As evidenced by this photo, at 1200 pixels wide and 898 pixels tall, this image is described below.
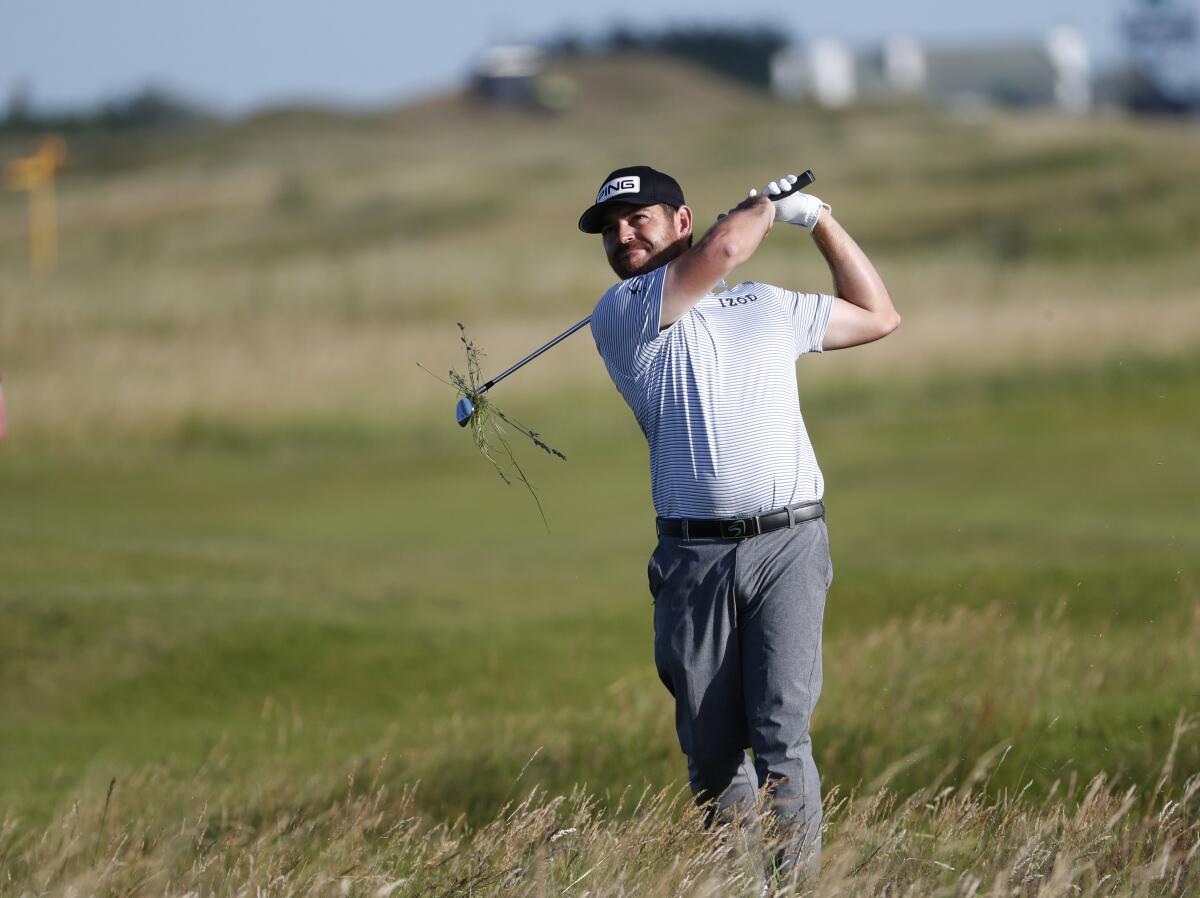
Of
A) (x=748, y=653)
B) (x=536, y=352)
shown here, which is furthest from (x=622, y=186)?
(x=748, y=653)

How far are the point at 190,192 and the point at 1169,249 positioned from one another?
38.8 m

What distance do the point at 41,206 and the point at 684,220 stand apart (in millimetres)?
61293

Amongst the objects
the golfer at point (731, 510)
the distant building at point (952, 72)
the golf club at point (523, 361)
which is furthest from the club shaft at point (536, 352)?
the distant building at point (952, 72)

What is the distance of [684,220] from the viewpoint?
4938 millimetres

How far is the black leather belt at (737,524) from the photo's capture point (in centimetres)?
459

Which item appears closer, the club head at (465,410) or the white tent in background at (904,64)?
the club head at (465,410)

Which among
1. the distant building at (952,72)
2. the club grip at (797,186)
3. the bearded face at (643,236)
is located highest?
the distant building at (952,72)

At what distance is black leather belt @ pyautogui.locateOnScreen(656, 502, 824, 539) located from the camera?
4.59 m

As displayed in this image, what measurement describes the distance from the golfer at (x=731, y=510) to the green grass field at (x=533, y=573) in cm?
25

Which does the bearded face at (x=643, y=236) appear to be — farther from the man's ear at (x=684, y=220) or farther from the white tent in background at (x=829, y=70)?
the white tent in background at (x=829, y=70)

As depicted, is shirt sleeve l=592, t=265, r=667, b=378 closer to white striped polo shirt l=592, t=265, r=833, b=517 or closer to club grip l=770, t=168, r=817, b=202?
white striped polo shirt l=592, t=265, r=833, b=517

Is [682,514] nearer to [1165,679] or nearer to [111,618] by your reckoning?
[1165,679]

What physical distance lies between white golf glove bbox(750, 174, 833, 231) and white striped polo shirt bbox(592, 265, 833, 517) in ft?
0.85

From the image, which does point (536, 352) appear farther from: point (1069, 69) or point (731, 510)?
point (1069, 69)
